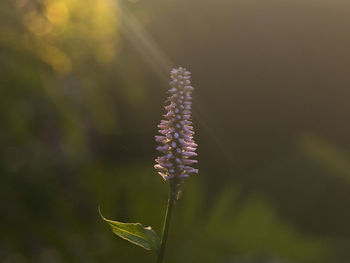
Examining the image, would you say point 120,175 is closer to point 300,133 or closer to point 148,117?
point 148,117

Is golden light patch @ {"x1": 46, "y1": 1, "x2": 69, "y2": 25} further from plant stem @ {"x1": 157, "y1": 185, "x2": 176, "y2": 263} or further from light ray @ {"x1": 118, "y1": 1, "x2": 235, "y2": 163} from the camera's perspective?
plant stem @ {"x1": 157, "y1": 185, "x2": 176, "y2": 263}

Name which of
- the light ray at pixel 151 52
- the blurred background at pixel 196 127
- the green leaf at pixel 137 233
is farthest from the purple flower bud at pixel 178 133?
the light ray at pixel 151 52

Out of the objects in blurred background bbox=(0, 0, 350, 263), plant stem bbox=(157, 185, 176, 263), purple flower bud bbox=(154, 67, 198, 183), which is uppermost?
blurred background bbox=(0, 0, 350, 263)

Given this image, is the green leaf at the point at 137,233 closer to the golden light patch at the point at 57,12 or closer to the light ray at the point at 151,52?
the golden light patch at the point at 57,12

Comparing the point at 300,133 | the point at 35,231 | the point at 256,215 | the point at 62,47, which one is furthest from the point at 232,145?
the point at 35,231

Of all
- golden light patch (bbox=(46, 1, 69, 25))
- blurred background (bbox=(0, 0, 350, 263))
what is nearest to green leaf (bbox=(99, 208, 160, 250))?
blurred background (bbox=(0, 0, 350, 263))

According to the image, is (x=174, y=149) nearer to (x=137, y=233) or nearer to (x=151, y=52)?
(x=137, y=233)
